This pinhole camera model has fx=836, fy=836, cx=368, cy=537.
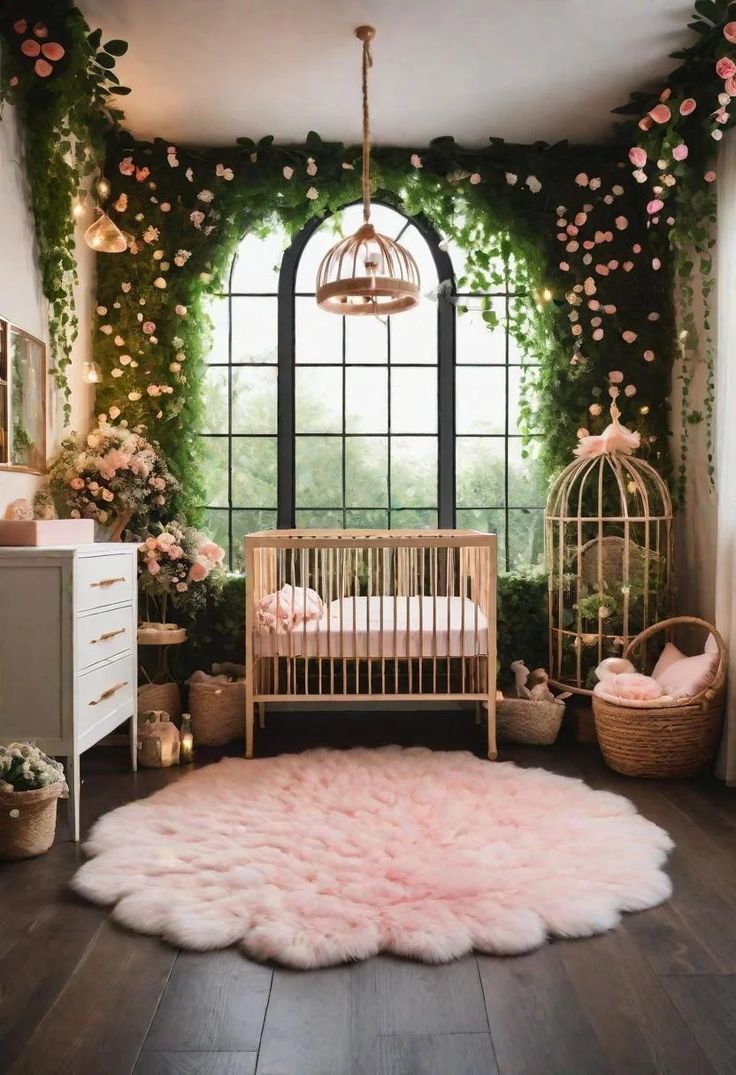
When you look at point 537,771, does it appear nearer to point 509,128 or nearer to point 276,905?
point 276,905

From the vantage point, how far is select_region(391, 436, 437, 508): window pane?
443 centimetres

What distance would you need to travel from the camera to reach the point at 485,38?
3.26m

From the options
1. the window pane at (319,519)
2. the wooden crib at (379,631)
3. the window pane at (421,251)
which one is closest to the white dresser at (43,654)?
the wooden crib at (379,631)

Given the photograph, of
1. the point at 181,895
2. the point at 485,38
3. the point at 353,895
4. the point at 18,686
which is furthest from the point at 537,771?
the point at 485,38

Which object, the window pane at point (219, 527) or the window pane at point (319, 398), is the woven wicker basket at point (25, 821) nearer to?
the window pane at point (219, 527)

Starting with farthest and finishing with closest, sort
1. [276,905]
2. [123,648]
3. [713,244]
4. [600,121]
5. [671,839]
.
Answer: [600,121] < [713,244] < [123,648] < [671,839] < [276,905]

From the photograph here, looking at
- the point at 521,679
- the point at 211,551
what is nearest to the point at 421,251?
the point at 211,551

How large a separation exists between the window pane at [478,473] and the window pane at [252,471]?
989 millimetres

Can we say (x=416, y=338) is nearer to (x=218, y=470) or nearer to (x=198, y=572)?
(x=218, y=470)

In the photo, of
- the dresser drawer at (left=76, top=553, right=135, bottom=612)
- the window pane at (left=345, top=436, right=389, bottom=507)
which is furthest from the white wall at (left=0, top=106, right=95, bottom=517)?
the window pane at (left=345, top=436, right=389, bottom=507)

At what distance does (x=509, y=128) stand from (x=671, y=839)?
3.27m

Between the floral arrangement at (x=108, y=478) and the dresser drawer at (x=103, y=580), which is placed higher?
the floral arrangement at (x=108, y=478)

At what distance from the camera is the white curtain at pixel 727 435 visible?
10.4ft

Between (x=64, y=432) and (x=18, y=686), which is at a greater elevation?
(x=64, y=432)
